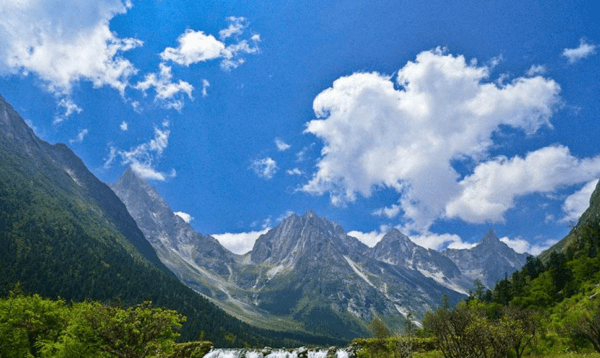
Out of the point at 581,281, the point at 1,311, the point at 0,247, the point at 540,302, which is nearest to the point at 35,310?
the point at 1,311

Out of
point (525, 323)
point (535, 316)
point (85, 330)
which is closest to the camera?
point (85, 330)

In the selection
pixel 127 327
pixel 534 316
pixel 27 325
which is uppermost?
pixel 534 316

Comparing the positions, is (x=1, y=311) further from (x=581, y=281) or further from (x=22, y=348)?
(x=581, y=281)

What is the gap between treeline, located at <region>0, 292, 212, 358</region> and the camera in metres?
30.9

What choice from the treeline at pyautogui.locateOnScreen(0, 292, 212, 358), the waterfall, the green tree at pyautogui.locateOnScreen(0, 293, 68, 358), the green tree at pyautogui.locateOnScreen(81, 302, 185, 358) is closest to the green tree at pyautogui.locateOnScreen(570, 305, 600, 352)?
the waterfall

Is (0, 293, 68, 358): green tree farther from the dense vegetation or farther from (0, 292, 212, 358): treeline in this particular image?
the dense vegetation

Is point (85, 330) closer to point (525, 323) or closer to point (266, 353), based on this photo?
point (266, 353)

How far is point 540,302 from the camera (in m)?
104

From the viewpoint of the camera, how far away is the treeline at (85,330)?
3086 centimetres

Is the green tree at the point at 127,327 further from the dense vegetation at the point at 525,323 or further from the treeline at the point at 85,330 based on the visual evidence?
the dense vegetation at the point at 525,323

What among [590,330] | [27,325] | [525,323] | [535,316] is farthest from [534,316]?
[27,325]

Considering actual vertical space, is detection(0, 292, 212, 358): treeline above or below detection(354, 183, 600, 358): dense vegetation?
below

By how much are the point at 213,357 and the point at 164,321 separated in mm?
50897

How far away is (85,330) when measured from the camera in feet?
128
